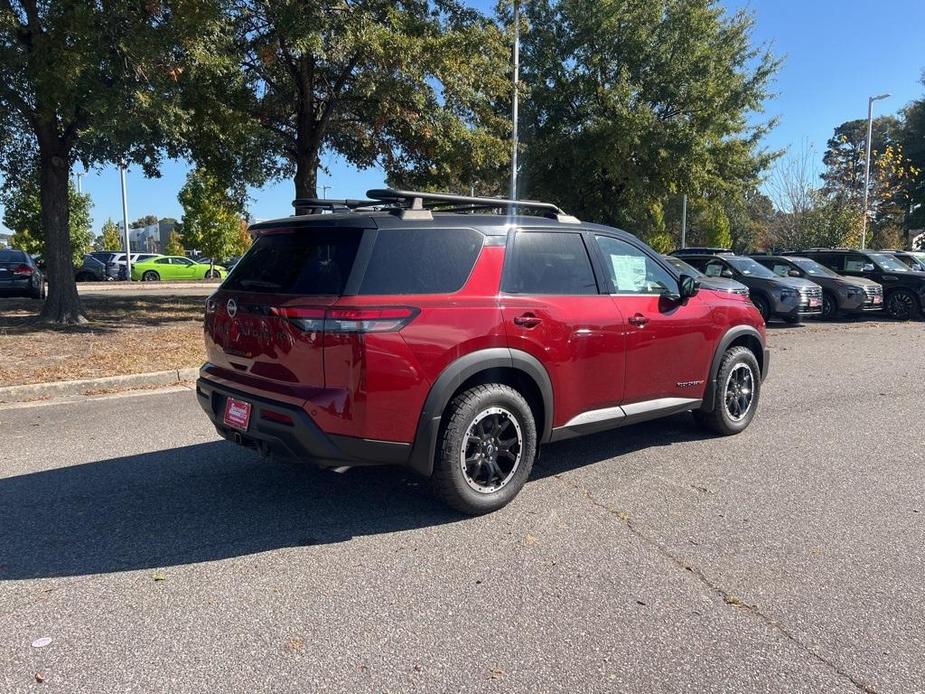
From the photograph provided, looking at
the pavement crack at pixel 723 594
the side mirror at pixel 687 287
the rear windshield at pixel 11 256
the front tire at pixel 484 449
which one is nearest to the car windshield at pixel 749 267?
the side mirror at pixel 687 287

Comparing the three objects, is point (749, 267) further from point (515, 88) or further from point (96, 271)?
point (96, 271)

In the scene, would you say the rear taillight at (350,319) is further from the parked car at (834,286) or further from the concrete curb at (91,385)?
the parked car at (834,286)

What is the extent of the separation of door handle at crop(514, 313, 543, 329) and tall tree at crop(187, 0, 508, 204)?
7658 mm

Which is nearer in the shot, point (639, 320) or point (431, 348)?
point (431, 348)

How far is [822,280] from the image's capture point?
1678 cm

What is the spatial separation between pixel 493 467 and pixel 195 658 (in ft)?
6.48

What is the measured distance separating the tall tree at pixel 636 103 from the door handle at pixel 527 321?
15.9 meters

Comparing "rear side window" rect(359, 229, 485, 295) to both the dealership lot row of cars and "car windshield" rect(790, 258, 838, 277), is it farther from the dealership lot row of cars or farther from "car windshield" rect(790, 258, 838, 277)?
→ "car windshield" rect(790, 258, 838, 277)

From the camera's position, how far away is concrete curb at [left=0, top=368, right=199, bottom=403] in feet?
24.3

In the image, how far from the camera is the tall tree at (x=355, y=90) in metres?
10.7

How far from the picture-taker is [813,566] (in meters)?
3.57

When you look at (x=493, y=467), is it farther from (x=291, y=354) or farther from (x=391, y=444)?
(x=291, y=354)

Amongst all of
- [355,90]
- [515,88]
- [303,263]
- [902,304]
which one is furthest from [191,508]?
[902,304]

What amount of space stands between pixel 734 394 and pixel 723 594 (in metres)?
3.01
